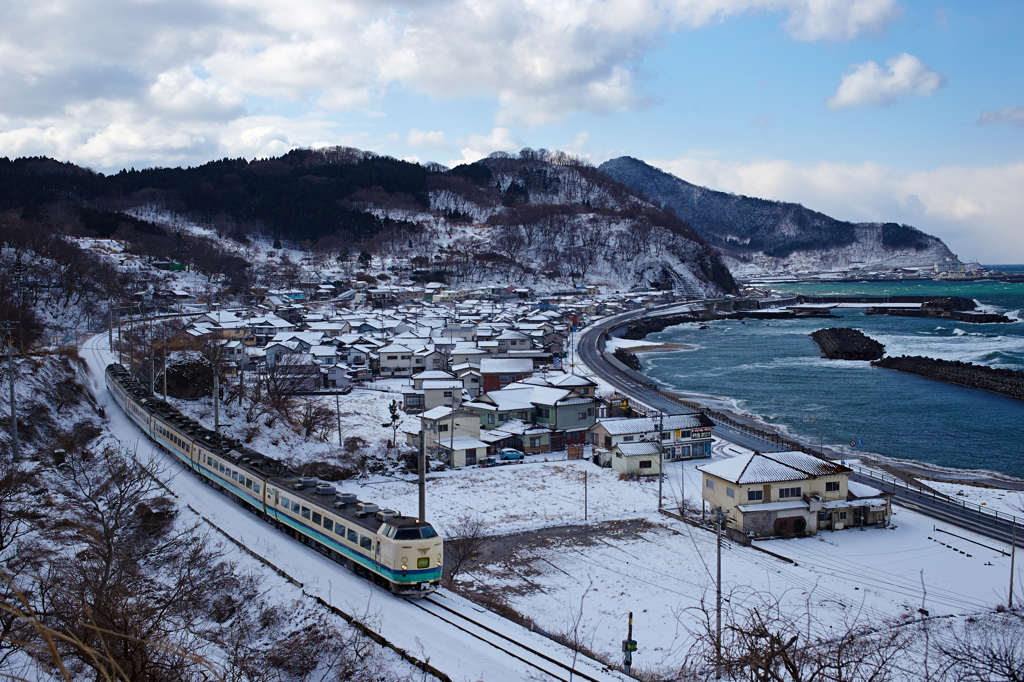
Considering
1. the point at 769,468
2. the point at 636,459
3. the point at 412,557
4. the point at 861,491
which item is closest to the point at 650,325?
the point at 636,459

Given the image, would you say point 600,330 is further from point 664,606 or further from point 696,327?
→ point 664,606

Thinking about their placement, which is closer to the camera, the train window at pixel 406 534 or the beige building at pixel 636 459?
the train window at pixel 406 534

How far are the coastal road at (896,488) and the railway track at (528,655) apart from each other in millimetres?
12361

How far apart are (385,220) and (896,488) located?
319ft

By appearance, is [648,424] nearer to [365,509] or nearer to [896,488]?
[896,488]

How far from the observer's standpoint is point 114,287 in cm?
5169

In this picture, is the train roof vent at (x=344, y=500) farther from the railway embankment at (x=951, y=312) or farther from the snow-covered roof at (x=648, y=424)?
the railway embankment at (x=951, y=312)

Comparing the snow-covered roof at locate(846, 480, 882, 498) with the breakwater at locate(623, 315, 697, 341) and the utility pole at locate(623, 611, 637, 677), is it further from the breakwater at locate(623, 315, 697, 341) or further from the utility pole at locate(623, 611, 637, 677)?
the breakwater at locate(623, 315, 697, 341)

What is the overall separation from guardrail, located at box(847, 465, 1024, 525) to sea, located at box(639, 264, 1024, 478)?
3267 millimetres

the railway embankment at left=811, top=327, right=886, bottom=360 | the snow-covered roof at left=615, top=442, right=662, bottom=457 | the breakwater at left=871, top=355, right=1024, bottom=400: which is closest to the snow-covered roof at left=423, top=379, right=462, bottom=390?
the snow-covered roof at left=615, top=442, right=662, bottom=457

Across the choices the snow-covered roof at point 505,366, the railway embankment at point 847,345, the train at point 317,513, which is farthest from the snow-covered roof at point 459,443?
the railway embankment at point 847,345

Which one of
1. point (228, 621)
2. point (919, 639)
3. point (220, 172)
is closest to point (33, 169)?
point (220, 172)

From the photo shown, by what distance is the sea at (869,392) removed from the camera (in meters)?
26.2

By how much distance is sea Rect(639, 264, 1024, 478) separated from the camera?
86.1 ft
